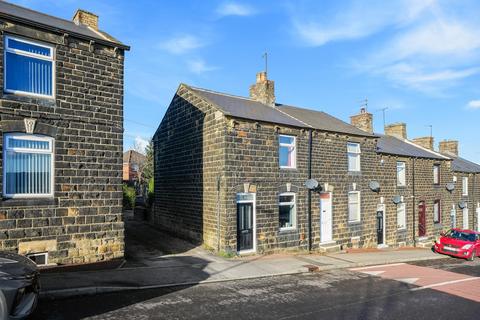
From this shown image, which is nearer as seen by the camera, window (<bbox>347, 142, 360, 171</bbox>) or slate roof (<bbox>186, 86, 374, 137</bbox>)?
slate roof (<bbox>186, 86, 374, 137</bbox>)

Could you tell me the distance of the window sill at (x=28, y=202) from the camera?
993cm

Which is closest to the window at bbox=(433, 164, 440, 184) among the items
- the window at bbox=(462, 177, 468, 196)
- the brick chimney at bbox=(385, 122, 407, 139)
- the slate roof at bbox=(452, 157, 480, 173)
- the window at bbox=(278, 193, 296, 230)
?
the slate roof at bbox=(452, 157, 480, 173)

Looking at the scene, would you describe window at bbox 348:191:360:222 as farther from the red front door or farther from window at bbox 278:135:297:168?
the red front door

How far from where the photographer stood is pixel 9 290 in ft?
19.5

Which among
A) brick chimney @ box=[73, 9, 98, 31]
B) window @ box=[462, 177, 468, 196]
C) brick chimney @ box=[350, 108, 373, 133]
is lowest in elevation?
window @ box=[462, 177, 468, 196]

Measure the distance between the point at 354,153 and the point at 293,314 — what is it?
1411 centimetres

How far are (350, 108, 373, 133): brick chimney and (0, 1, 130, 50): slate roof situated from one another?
632 inches

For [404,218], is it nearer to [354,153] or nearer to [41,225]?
[354,153]

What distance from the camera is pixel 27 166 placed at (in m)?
10.5

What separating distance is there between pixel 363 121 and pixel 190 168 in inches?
469

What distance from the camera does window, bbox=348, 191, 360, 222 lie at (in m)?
20.4

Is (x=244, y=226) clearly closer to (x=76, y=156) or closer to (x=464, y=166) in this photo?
(x=76, y=156)

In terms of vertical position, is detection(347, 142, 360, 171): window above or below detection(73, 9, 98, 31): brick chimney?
below

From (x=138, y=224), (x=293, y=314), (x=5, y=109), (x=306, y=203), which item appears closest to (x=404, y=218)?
(x=306, y=203)
